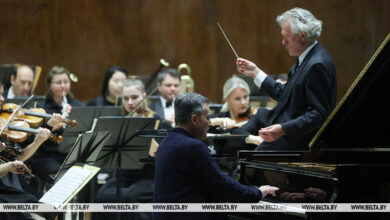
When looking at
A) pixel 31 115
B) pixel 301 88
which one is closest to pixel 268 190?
pixel 301 88

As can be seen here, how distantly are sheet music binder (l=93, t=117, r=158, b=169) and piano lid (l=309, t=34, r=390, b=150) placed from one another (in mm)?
1590

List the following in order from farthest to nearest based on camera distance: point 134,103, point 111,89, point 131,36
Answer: point 131,36 → point 111,89 → point 134,103

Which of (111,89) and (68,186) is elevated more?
(111,89)

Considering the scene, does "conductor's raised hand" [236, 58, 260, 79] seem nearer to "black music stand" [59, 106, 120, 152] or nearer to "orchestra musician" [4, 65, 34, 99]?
"black music stand" [59, 106, 120, 152]

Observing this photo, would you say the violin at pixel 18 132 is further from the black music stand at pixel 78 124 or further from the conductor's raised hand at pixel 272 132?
the conductor's raised hand at pixel 272 132

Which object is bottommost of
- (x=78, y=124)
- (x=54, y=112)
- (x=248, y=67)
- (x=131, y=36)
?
(x=78, y=124)

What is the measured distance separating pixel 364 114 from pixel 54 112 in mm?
2955

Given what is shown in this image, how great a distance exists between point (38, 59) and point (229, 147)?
4018mm

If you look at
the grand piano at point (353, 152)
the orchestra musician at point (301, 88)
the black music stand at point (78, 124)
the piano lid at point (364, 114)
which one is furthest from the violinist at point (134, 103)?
the piano lid at point (364, 114)

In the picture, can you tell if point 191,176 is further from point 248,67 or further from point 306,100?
point 248,67

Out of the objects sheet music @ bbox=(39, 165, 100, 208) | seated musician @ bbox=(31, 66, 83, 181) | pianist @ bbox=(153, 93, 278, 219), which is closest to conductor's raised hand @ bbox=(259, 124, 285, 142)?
pianist @ bbox=(153, 93, 278, 219)

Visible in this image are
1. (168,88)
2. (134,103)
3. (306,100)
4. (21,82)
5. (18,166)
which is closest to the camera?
(306,100)

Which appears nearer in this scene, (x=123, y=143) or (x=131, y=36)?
(x=123, y=143)

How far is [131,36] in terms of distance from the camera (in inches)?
287
